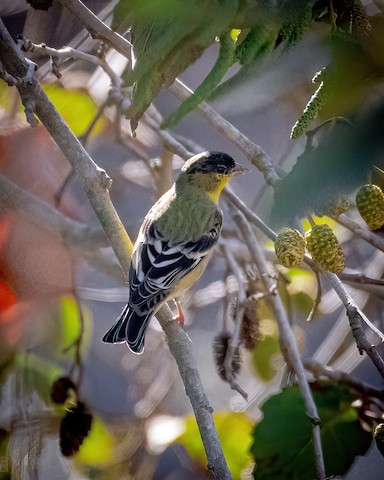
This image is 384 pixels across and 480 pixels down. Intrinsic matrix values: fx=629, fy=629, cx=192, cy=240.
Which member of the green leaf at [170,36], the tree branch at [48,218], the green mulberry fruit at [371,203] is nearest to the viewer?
the green leaf at [170,36]

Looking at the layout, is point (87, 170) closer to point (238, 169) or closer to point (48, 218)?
point (48, 218)

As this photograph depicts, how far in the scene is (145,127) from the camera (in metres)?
0.91

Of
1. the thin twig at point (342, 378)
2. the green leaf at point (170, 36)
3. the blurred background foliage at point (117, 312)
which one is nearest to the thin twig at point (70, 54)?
the blurred background foliage at point (117, 312)

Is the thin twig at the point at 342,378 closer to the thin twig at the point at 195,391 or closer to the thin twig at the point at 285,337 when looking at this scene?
the thin twig at the point at 285,337

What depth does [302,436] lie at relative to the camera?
83 cm

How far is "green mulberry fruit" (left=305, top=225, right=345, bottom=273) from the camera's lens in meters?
0.80

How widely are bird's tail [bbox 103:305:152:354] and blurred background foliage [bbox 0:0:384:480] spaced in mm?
31

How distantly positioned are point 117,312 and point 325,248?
0.33 metres

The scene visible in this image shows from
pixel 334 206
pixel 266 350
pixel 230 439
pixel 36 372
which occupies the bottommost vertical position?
pixel 36 372

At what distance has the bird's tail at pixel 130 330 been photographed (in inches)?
34.3

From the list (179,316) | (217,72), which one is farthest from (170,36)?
(179,316)

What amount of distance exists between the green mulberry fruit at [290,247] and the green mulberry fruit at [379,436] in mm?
244

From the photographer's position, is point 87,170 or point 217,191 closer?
point 87,170

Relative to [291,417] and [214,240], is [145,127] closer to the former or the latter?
[214,240]
